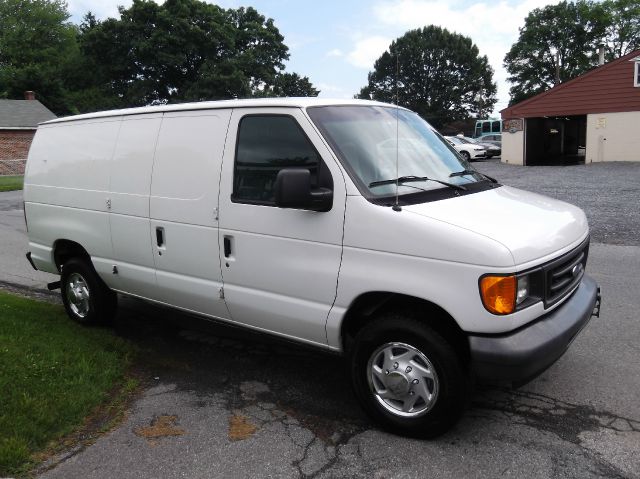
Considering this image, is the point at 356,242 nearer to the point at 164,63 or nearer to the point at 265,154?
the point at 265,154

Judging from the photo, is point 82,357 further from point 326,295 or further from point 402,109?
point 402,109

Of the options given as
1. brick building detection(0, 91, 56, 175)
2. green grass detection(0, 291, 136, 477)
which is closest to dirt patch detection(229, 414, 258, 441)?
green grass detection(0, 291, 136, 477)

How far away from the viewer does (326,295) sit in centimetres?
363

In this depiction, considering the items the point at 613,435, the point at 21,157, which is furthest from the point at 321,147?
the point at 21,157

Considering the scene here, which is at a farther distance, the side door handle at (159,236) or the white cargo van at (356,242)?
the side door handle at (159,236)

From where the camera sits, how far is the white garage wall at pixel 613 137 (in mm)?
27672

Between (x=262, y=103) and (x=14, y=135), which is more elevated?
(x=14, y=135)

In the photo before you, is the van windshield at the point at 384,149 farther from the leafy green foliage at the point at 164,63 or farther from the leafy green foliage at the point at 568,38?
the leafy green foliage at the point at 568,38

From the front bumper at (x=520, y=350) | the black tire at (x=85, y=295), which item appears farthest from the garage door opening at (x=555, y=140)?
the front bumper at (x=520, y=350)

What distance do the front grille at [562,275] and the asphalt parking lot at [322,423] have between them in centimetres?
82

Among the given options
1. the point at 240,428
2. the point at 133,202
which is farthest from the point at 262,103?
the point at 240,428

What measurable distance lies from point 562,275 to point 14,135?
1649 inches

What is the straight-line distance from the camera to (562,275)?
347 centimetres

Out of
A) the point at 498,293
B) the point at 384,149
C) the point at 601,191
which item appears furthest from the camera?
the point at 601,191
